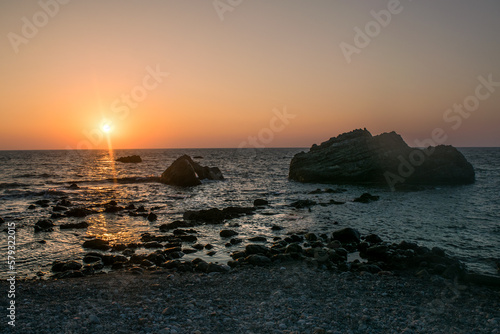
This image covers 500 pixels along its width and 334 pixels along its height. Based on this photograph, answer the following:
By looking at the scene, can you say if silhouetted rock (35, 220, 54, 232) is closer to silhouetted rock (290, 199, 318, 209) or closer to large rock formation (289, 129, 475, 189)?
silhouetted rock (290, 199, 318, 209)

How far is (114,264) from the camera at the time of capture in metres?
14.3

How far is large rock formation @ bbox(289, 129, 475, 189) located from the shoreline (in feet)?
137

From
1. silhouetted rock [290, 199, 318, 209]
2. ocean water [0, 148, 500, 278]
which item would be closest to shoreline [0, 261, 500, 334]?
ocean water [0, 148, 500, 278]

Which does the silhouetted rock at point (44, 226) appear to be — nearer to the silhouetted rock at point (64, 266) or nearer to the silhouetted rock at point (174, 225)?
the silhouetted rock at point (174, 225)

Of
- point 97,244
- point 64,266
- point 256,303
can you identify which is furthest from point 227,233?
point 256,303

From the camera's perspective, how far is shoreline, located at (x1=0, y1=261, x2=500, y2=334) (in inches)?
340

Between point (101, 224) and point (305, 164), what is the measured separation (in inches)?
1592

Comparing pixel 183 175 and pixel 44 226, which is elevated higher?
pixel 183 175

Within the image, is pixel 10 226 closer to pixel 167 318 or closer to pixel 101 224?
pixel 101 224

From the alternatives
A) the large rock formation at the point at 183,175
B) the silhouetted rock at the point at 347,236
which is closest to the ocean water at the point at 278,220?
the silhouetted rock at the point at 347,236

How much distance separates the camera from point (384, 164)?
52750 millimetres

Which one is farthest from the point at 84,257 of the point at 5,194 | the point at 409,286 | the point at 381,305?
the point at 5,194

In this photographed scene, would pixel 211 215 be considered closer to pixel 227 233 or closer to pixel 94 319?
pixel 227 233

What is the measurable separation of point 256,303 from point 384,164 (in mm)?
48051
